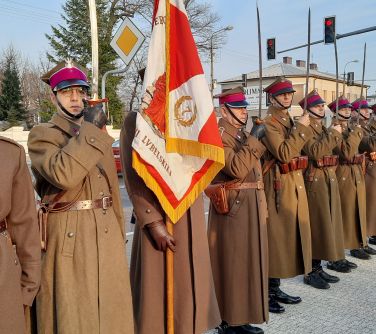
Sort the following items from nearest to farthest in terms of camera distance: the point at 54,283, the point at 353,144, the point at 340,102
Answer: the point at 54,283, the point at 353,144, the point at 340,102

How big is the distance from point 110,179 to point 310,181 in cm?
320

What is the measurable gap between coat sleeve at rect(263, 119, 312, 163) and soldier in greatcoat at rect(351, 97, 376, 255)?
2.59 meters

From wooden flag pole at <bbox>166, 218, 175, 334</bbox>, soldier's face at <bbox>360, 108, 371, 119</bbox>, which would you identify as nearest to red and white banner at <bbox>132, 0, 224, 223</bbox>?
wooden flag pole at <bbox>166, 218, 175, 334</bbox>

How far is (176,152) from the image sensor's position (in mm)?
3154

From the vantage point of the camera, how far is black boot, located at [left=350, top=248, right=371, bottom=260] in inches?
253

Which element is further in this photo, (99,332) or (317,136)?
(317,136)

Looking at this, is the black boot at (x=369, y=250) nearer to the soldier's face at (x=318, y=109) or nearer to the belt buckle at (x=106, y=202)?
the soldier's face at (x=318, y=109)

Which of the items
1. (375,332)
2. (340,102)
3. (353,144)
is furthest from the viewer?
(340,102)

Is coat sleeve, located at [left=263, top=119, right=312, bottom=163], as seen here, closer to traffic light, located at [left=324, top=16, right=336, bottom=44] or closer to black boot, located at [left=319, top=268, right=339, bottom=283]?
black boot, located at [left=319, top=268, right=339, bottom=283]

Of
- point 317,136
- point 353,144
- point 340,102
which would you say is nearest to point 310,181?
point 317,136

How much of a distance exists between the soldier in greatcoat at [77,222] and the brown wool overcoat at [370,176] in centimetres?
497

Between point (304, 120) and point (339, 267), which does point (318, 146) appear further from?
point (339, 267)

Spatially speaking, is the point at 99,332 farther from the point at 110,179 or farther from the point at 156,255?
the point at 110,179

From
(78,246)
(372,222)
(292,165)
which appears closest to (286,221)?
(292,165)
